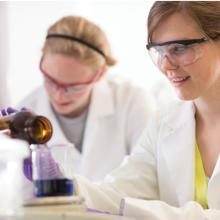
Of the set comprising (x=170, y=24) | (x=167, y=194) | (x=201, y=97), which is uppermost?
(x=170, y=24)

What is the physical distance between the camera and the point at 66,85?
2.42 metres

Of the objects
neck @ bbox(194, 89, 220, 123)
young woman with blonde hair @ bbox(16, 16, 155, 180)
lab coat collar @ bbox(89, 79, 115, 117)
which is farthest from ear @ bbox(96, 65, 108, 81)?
neck @ bbox(194, 89, 220, 123)

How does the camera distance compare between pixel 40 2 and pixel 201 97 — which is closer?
pixel 201 97

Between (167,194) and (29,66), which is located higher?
(29,66)

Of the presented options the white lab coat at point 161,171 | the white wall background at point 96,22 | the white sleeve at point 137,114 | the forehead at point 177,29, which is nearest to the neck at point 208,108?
the white lab coat at point 161,171

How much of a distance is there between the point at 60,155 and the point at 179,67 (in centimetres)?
52

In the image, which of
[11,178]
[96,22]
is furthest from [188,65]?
[96,22]

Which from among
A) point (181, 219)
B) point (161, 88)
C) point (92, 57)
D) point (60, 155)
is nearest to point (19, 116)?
point (60, 155)

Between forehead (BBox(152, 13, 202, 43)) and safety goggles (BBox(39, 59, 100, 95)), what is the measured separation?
0.81 meters

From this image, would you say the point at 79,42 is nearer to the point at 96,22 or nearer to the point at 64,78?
the point at 64,78

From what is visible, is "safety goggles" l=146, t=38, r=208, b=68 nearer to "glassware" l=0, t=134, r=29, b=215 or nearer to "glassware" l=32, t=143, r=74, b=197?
"glassware" l=32, t=143, r=74, b=197

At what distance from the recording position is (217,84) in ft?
5.79

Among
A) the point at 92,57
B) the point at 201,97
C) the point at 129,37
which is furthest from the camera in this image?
the point at 129,37

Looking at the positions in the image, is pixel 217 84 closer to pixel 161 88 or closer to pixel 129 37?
pixel 161 88
